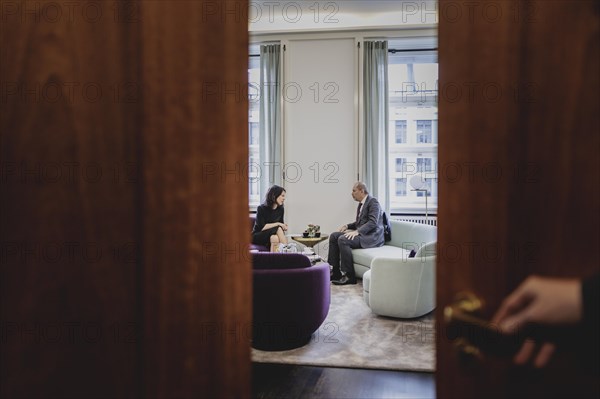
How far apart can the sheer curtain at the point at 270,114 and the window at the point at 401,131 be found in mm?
1888

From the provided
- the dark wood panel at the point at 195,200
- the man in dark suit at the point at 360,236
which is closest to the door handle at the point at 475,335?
the dark wood panel at the point at 195,200

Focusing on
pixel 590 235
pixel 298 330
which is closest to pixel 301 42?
pixel 298 330

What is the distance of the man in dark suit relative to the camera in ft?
18.1

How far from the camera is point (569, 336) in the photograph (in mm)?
659

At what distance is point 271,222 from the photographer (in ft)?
19.1

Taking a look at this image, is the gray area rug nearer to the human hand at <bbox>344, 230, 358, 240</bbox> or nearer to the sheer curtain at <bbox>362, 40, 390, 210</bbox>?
the human hand at <bbox>344, 230, 358, 240</bbox>

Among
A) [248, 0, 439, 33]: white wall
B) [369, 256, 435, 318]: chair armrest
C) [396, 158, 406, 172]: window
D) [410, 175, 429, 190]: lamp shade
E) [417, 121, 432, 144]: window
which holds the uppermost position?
[248, 0, 439, 33]: white wall

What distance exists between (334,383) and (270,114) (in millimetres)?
4486

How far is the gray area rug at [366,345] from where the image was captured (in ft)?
10.2

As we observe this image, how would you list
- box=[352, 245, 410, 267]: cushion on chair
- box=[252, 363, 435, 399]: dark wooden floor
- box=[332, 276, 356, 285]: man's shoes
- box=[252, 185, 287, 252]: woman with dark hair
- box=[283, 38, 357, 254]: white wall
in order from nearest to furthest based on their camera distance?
box=[252, 363, 435, 399]: dark wooden floor < box=[352, 245, 410, 267]: cushion on chair < box=[332, 276, 356, 285]: man's shoes < box=[252, 185, 287, 252]: woman with dark hair < box=[283, 38, 357, 254]: white wall

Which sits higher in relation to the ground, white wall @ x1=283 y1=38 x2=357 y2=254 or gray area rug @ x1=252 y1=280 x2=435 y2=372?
Answer: white wall @ x1=283 y1=38 x2=357 y2=254

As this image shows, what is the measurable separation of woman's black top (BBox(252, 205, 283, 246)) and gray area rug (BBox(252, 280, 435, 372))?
1.69 metres

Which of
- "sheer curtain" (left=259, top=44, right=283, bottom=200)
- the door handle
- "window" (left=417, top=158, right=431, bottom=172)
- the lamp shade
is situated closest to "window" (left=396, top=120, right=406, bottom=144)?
"window" (left=417, top=158, right=431, bottom=172)

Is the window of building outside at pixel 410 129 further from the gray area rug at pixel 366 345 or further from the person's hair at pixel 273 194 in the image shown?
the gray area rug at pixel 366 345
